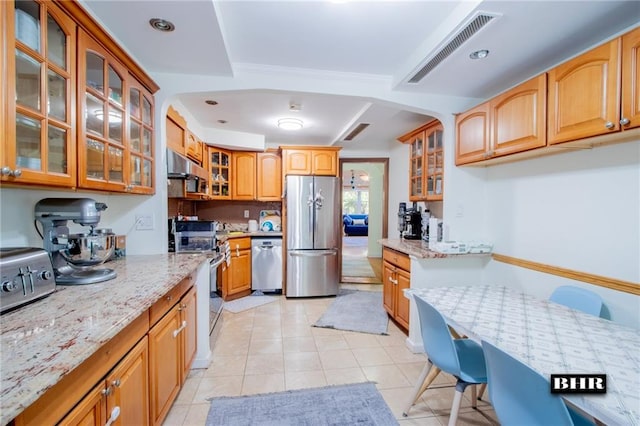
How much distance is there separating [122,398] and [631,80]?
2.69 meters

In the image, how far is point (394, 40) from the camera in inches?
76.1

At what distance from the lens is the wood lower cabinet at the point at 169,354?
141cm

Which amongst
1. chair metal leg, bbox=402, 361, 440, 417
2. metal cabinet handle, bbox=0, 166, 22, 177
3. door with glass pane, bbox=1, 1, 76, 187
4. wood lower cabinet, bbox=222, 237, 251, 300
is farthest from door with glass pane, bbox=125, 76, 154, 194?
chair metal leg, bbox=402, 361, 440, 417

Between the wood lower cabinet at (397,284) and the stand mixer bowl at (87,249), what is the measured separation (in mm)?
2376

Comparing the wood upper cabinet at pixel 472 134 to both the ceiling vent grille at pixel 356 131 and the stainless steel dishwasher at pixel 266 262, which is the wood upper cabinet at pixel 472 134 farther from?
the stainless steel dishwasher at pixel 266 262

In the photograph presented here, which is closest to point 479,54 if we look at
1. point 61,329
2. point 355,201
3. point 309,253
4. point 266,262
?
point 61,329

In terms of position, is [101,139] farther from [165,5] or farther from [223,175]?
[223,175]

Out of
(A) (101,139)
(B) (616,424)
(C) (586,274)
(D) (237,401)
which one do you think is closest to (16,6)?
(A) (101,139)

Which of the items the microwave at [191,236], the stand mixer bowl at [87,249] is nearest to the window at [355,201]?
the microwave at [191,236]

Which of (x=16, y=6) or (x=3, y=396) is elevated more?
(x=16, y=6)

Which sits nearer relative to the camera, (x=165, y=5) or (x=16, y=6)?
(x=16, y=6)

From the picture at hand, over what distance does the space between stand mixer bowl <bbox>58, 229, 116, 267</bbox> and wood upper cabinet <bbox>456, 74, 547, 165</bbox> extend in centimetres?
276

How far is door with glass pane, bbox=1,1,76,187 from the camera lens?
1.01 m

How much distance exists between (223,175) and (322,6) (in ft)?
10.6
